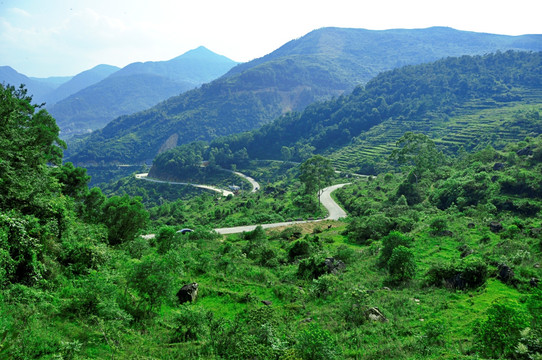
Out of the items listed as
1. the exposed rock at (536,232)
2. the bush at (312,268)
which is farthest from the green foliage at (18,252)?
the exposed rock at (536,232)

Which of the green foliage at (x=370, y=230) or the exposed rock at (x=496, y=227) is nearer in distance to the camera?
the exposed rock at (x=496, y=227)

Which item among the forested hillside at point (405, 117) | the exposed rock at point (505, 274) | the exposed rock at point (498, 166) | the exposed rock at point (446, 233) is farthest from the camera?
the forested hillside at point (405, 117)

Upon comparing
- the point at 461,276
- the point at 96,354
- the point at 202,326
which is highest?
the point at 96,354

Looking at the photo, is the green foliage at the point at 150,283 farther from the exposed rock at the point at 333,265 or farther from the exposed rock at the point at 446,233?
the exposed rock at the point at 446,233

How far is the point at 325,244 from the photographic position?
30.8 m

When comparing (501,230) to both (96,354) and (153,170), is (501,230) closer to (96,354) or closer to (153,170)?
(96,354)

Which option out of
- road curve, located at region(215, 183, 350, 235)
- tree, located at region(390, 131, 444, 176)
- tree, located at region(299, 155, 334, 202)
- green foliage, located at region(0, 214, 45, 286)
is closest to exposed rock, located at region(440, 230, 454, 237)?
road curve, located at region(215, 183, 350, 235)

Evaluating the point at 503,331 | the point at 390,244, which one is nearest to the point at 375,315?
the point at 503,331

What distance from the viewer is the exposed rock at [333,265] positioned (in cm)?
2083

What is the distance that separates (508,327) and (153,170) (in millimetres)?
141593

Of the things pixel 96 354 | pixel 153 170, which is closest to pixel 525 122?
pixel 96 354

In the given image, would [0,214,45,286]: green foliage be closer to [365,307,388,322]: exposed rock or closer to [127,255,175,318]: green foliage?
[127,255,175,318]: green foliage

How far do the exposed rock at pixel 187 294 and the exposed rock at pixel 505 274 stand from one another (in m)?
15.7

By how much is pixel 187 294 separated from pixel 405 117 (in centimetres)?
13207
